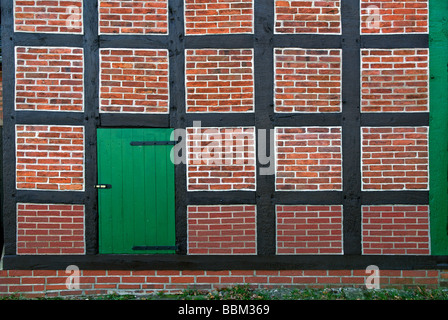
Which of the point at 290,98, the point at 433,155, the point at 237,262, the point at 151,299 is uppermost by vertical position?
the point at 290,98

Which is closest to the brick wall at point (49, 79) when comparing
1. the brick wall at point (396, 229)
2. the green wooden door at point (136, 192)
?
the green wooden door at point (136, 192)

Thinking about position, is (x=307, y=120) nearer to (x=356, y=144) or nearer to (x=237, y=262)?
(x=356, y=144)

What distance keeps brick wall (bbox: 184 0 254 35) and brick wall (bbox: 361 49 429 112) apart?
1.44 metres

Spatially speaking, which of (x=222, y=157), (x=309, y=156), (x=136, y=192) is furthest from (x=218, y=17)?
(x=136, y=192)

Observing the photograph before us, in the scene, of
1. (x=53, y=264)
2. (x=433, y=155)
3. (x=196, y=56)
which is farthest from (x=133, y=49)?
(x=433, y=155)

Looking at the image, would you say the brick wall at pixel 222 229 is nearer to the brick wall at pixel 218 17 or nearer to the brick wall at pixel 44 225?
the brick wall at pixel 44 225

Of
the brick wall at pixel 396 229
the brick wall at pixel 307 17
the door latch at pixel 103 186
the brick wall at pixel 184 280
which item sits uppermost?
the brick wall at pixel 307 17

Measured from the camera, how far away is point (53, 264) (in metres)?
3.65

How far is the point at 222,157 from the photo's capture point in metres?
3.63

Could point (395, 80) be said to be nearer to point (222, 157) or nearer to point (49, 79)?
point (222, 157)

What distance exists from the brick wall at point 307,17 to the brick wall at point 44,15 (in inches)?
93.3

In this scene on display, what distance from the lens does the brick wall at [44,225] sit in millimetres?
3633

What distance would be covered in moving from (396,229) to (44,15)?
4.82 meters

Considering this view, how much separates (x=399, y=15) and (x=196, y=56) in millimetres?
2413
